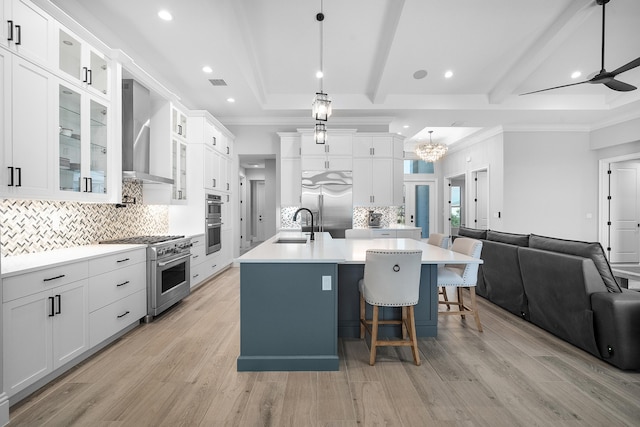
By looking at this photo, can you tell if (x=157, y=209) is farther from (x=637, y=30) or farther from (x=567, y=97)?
(x=567, y=97)

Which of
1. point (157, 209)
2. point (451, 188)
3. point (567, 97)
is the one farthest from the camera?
point (451, 188)

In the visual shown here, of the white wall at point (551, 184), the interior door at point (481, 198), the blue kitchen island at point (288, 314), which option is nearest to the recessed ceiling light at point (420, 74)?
the white wall at point (551, 184)

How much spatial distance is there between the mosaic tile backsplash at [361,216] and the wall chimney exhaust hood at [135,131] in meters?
2.86

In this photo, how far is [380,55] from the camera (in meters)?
4.38

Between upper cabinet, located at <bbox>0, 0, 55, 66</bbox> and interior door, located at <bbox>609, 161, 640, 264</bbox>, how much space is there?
966cm

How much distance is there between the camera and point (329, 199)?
19.5ft

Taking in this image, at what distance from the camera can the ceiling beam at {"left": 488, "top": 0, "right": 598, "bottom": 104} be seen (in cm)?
343

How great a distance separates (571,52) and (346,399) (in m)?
5.38

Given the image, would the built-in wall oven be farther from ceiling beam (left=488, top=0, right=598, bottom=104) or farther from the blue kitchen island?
ceiling beam (left=488, top=0, right=598, bottom=104)

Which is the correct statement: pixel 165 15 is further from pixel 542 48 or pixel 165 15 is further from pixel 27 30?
pixel 542 48

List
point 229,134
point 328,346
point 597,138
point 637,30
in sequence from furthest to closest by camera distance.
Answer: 1. point 597,138
2. point 229,134
3. point 637,30
4. point 328,346

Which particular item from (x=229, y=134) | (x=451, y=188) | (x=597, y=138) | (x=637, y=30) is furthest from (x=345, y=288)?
(x=451, y=188)

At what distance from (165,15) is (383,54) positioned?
2739 millimetres

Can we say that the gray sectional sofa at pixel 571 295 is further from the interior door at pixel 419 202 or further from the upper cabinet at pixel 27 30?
the interior door at pixel 419 202
